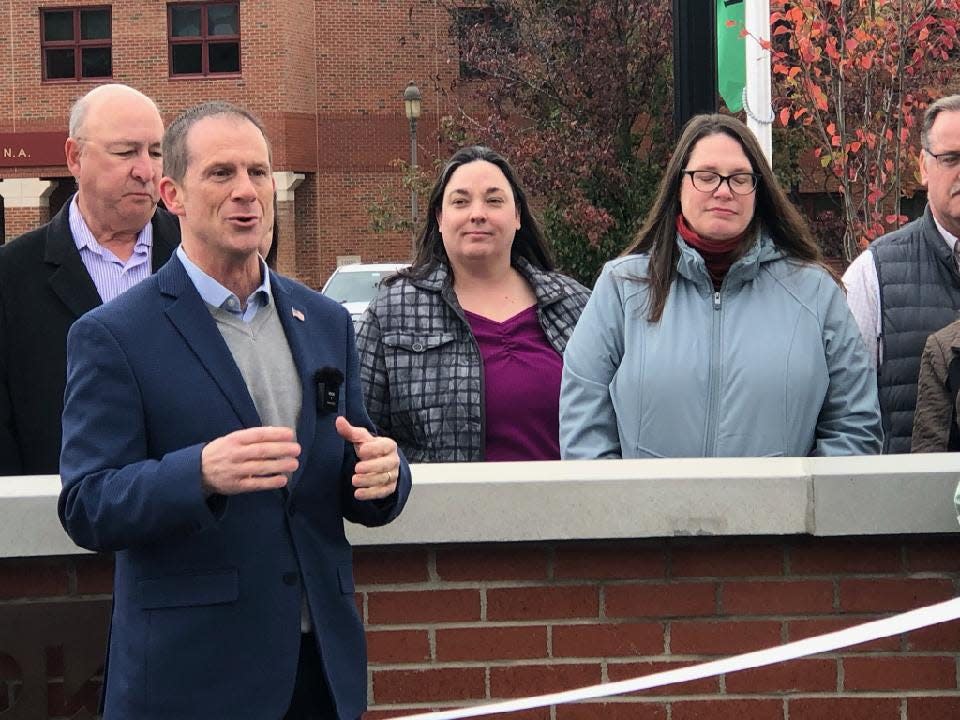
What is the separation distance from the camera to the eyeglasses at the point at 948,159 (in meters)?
4.51

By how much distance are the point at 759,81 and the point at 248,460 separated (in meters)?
4.78

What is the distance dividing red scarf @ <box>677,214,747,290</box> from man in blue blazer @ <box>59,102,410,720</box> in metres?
1.51

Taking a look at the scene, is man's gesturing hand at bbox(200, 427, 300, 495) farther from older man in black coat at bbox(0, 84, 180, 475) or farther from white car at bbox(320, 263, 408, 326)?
white car at bbox(320, 263, 408, 326)

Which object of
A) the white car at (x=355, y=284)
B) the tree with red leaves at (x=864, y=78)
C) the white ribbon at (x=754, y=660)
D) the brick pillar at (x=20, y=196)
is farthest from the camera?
the brick pillar at (x=20, y=196)

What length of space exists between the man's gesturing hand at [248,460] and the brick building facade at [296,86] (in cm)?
3308

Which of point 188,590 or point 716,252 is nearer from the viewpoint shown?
point 188,590

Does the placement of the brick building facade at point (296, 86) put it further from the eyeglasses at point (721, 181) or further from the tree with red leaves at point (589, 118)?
the eyeglasses at point (721, 181)

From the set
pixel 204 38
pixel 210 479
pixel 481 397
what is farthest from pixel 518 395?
pixel 204 38

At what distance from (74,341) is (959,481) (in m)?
2.20

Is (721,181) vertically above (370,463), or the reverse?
(721,181)

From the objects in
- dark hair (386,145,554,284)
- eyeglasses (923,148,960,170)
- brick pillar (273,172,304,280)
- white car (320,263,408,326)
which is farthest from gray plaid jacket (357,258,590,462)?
brick pillar (273,172,304,280)

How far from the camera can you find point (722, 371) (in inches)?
159

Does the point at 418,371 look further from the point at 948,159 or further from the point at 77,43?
the point at 77,43

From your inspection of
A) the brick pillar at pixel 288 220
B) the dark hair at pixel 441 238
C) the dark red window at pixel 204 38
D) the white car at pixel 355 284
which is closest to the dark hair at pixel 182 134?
the dark hair at pixel 441 238
